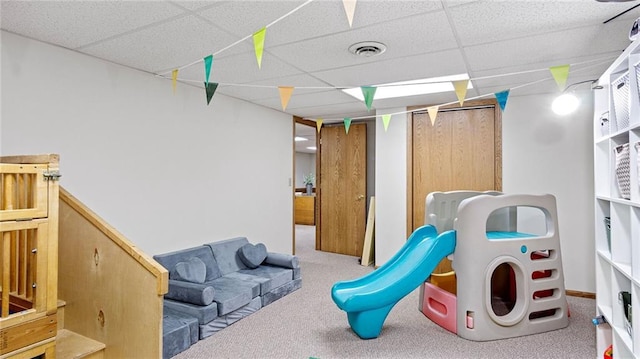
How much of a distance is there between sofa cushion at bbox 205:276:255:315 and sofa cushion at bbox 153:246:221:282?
85 mm

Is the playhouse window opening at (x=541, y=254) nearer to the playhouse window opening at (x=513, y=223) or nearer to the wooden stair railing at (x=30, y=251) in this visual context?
the playhouse window opening at (x=513, y=223)

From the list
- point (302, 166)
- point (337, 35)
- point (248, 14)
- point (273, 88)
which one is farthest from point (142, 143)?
point (302, 166)

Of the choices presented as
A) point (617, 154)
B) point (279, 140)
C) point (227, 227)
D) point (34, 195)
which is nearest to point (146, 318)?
point (34, 195)

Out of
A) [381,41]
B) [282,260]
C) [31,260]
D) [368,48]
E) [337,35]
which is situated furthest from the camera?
[282,260]

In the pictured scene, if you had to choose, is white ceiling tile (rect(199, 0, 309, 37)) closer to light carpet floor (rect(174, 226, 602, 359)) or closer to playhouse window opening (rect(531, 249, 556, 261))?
light carpet floor (rect(174, 226, 602, 359))

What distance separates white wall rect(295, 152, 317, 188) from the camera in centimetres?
1272

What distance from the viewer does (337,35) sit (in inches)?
92.8

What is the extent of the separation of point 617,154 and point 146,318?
294cm

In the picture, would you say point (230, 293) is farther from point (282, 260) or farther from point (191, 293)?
point (282, 260)

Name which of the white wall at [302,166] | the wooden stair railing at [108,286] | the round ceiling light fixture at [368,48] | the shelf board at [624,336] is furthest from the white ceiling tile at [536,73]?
the white wall at [302,166]

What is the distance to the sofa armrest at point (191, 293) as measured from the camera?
285 centimetres

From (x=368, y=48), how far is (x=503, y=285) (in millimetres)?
2852

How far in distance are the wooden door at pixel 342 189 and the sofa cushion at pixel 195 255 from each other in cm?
281

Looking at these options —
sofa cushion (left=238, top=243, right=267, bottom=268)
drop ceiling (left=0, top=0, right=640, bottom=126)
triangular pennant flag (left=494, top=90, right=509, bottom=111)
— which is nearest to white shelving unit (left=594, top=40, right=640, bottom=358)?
drop ceiling (left=0, top=0, right=640, bottom=126)
